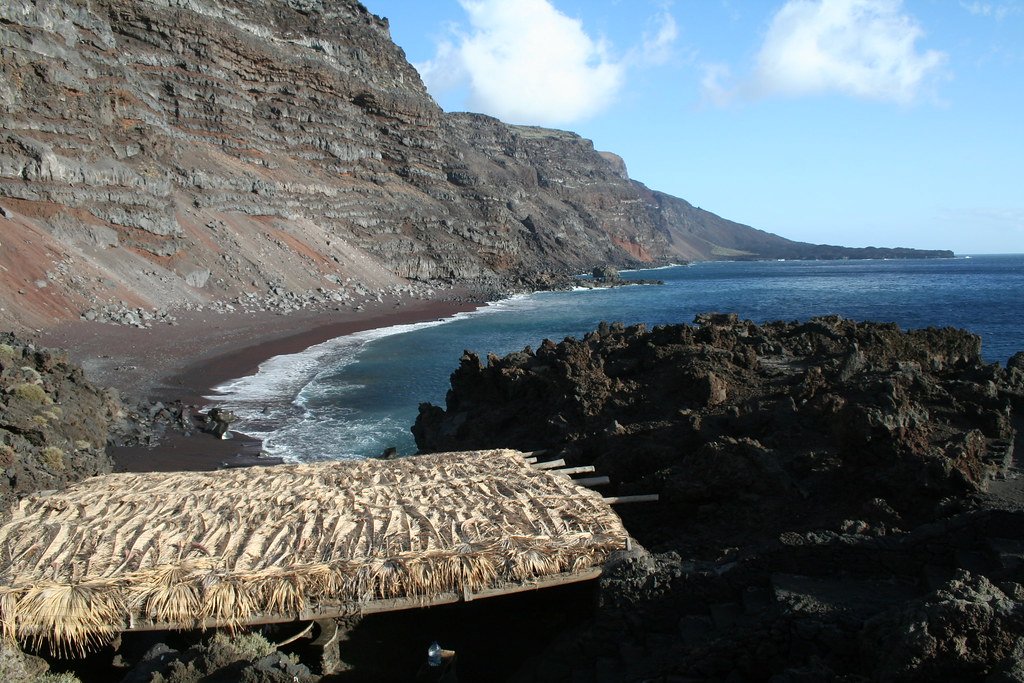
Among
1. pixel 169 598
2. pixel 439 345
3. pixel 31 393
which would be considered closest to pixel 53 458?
pixel 31 393

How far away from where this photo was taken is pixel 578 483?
804 cm

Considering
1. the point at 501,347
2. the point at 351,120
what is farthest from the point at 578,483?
the point at 351,120

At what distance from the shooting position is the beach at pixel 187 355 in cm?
1458

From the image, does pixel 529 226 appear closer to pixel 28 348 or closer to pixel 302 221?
pixel 302 221

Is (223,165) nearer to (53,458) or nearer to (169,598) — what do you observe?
(53,458)

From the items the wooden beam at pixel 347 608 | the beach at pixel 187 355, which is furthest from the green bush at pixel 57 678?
the beach at pixel 187 355

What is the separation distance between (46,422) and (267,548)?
6.42m

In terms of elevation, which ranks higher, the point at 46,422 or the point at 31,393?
the point at 31,393

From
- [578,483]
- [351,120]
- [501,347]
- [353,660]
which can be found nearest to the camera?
[353,660]

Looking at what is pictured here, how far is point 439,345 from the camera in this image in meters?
32.6

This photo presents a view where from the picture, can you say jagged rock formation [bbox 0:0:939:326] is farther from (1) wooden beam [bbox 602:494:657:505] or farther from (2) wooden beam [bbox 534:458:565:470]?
(1) wooden beam [bbox 602:494:657:505]

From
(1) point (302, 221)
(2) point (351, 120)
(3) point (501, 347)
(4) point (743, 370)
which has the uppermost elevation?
(2) point (351, 120)

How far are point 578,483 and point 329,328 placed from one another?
28951 mm

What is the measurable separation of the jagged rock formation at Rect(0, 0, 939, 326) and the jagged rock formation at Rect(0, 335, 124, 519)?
1124 centimetres
